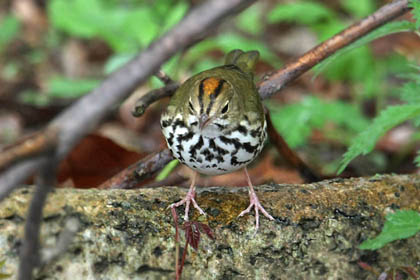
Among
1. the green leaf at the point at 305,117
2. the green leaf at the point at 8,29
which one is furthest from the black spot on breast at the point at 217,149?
the green leaf at the point at 8,29

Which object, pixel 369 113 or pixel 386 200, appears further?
pixel 369 113

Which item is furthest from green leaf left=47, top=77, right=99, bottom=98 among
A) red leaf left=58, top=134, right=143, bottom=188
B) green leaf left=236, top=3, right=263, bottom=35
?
green leaf left=236, top=3, right=263, bottom=35

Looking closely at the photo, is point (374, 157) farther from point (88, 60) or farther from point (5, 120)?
point (88, 60)

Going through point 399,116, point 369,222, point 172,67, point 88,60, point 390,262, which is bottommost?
point 390,262

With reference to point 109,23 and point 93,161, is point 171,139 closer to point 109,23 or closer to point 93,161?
point 93,161

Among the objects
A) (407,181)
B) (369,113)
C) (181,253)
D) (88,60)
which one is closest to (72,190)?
(181,253)

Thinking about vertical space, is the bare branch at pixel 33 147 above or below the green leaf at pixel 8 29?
below

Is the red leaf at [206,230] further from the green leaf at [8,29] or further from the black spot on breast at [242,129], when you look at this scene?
the green leaf at [8,29]
